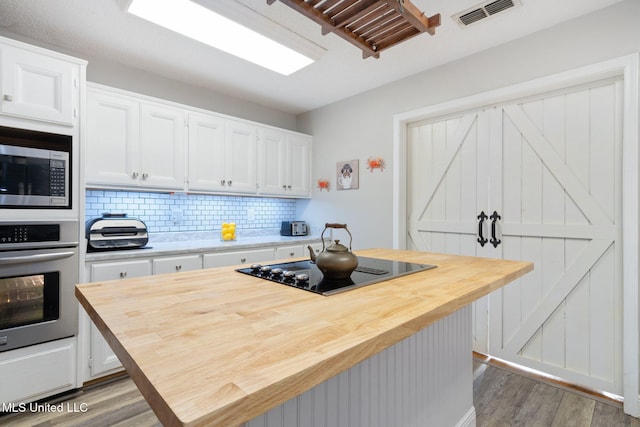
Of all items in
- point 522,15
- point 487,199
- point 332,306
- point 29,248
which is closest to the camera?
point 332,306

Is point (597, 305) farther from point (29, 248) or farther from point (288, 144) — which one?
point (29, 248)

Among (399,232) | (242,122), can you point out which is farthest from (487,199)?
(242,122)

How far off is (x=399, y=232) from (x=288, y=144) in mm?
1781

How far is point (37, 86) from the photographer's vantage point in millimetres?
2066

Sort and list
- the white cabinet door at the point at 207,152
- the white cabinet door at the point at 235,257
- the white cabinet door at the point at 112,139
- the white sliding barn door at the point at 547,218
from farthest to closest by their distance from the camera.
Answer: the white cabinet door at the point at 207,152
the white cabinet door at the point at 235,257
the white cabinet door at the point at 112,139
the white sliding barn door at the point at 547,218

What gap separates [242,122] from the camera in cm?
355

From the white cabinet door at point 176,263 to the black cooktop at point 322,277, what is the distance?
142cm

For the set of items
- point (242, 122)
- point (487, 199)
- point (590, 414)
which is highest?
point (242, 122)

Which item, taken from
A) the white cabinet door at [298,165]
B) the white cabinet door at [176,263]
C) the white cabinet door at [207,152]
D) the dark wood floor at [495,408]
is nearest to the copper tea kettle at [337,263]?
the dark wood floor at [495,408]

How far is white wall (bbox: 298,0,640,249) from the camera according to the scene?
2.20 meters

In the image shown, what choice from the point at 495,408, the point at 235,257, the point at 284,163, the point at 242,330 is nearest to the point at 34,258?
the point at 235,257

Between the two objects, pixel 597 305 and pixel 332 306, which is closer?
pixel 332 306

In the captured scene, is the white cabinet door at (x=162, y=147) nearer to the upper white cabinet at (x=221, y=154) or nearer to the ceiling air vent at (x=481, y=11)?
the upper white cabinet at (x=221, y=154)

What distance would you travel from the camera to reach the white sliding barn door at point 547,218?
2.26m
